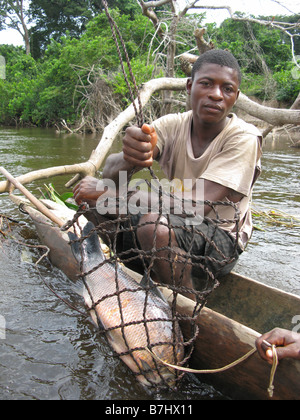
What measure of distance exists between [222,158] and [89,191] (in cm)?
93

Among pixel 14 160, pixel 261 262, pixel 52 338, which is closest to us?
pixel 52 338

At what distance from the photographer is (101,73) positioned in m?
17.5

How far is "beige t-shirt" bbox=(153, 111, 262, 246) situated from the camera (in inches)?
88.1

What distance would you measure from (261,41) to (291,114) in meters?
21.6

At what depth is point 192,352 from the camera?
6.15ft

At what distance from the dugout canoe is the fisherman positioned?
0.22m

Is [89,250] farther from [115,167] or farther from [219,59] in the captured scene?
[219,59]

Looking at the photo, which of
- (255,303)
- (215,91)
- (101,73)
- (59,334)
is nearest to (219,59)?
(215,91)

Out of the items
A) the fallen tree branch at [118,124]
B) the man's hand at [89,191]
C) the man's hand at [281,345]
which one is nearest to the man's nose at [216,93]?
the man's hand at [89,191]

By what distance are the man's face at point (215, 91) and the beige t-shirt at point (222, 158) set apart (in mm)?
147

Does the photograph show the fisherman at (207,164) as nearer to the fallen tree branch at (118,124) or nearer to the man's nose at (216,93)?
the man's nose at (216,93)

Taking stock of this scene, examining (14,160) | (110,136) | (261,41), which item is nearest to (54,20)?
(261,41)

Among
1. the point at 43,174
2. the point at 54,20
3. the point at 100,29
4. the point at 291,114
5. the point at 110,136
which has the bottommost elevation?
the point at 43,174

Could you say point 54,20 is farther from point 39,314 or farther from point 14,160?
point 39,314
